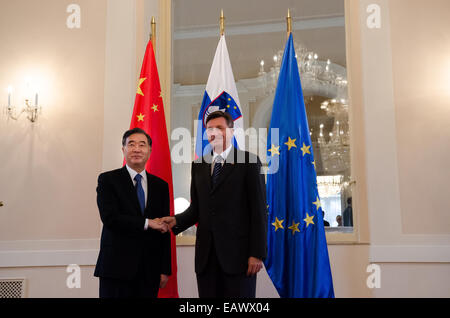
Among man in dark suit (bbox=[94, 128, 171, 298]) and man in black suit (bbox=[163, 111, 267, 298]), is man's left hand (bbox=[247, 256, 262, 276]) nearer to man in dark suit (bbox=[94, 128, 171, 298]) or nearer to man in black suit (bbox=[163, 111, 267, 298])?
man in black suit (bbox=[163, 111, 267, 298])

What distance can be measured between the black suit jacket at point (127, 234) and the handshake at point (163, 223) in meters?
0.05

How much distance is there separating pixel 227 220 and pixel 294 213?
0.91 metres

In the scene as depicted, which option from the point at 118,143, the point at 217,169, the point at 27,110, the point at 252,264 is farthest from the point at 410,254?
the point at 27,110

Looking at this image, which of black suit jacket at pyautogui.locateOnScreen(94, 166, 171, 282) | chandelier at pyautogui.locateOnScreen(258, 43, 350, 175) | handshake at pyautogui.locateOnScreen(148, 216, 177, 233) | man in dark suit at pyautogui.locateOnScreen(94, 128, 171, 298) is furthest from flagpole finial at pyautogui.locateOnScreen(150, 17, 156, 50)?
handshake at pyautogui.locateOnScreen(148, 216, 177, 233)

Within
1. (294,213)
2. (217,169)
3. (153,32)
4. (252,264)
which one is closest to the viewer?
(252,264)

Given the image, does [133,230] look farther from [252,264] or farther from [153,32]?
[153,32]

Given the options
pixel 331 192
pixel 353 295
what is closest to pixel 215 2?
pixel 331 192

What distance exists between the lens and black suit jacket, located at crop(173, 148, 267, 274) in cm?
251

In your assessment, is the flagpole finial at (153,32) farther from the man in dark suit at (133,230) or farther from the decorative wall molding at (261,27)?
the man in dark suit at (133,230)

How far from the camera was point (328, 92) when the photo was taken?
4098 mm

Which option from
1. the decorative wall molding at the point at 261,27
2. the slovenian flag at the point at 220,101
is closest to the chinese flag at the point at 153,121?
the slovenian flag at the point at 220,101

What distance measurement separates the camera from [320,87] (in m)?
4.12

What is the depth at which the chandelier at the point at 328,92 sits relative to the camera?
395 centimetres

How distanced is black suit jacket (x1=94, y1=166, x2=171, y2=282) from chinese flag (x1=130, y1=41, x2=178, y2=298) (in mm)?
785
